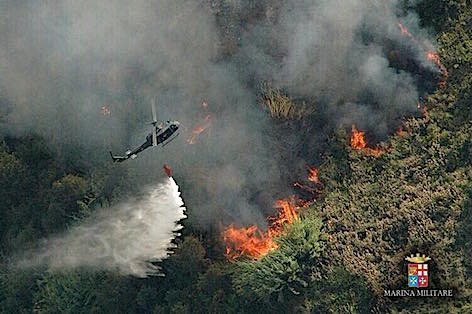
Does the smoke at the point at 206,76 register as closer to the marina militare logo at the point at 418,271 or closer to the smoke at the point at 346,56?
the smoke at the point at 346,56

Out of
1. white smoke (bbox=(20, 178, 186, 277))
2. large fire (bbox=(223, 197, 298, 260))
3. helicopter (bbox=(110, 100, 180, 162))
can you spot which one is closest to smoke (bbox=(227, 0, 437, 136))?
large fire (bbox=(223, 197, 298, 260))

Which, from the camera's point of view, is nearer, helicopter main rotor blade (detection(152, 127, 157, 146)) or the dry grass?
helicopter main rotor blade (detection(152, 127, 157, 146))

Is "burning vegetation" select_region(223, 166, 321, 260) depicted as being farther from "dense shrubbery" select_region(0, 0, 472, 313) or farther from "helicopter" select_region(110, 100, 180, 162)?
"helicopter" select_region(110, 100, 180, 162)

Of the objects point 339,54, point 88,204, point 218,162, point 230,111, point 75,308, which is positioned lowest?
point 75,308

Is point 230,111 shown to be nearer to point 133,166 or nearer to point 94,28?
point 133,166

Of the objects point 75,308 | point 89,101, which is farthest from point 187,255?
point 89,101

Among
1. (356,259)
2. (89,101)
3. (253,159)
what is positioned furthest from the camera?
(89,101)

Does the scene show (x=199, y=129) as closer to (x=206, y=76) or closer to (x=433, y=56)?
(x=206, y=76)
